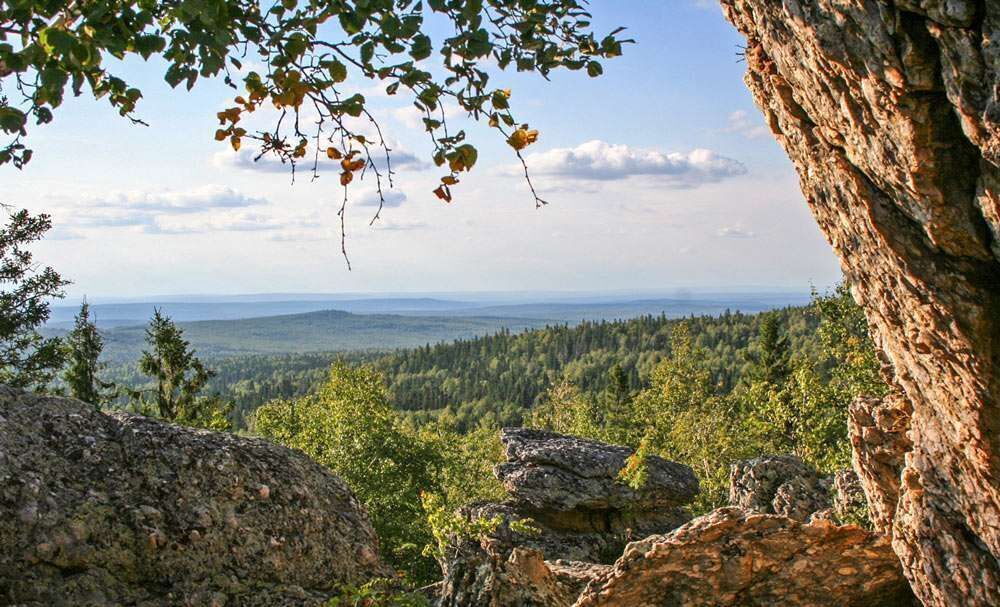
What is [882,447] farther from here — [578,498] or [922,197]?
[578,498]

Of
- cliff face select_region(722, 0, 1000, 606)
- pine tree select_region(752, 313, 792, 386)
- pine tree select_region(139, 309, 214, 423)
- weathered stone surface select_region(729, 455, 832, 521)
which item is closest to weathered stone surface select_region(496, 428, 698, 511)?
weathered stone surface select_region(729, 455, 832, 521)

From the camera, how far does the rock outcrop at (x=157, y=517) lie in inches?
264

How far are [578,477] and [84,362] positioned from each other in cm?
2404

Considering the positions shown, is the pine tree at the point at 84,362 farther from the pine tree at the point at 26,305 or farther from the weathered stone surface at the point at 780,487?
the weathered stone surface at the point at 780,487

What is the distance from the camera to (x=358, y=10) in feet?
12.9

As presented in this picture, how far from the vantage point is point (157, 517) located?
7.43 meters

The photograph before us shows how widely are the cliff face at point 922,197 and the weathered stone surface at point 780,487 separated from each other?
10.1 metres

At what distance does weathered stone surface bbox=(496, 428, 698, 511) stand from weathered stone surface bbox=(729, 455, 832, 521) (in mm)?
5739

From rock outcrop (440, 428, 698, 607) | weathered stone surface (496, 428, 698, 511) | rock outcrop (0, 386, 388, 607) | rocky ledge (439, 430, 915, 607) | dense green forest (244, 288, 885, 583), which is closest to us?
rock outcrop (0, 386, 388, 607)

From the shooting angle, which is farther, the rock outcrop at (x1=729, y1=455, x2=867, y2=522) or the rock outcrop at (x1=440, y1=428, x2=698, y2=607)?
the rock outcrop at (x1=440, y1=428, x2=698, y2=607)

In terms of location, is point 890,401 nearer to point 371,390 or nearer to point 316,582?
point 316,582

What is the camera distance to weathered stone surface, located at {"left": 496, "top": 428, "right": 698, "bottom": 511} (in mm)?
22391

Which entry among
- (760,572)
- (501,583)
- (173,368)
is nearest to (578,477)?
(760,572)

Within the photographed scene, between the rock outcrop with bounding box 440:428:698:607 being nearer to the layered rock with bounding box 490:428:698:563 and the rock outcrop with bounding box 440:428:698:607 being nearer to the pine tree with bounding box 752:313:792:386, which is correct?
the layered rock with bounding box 490:428:698:563
